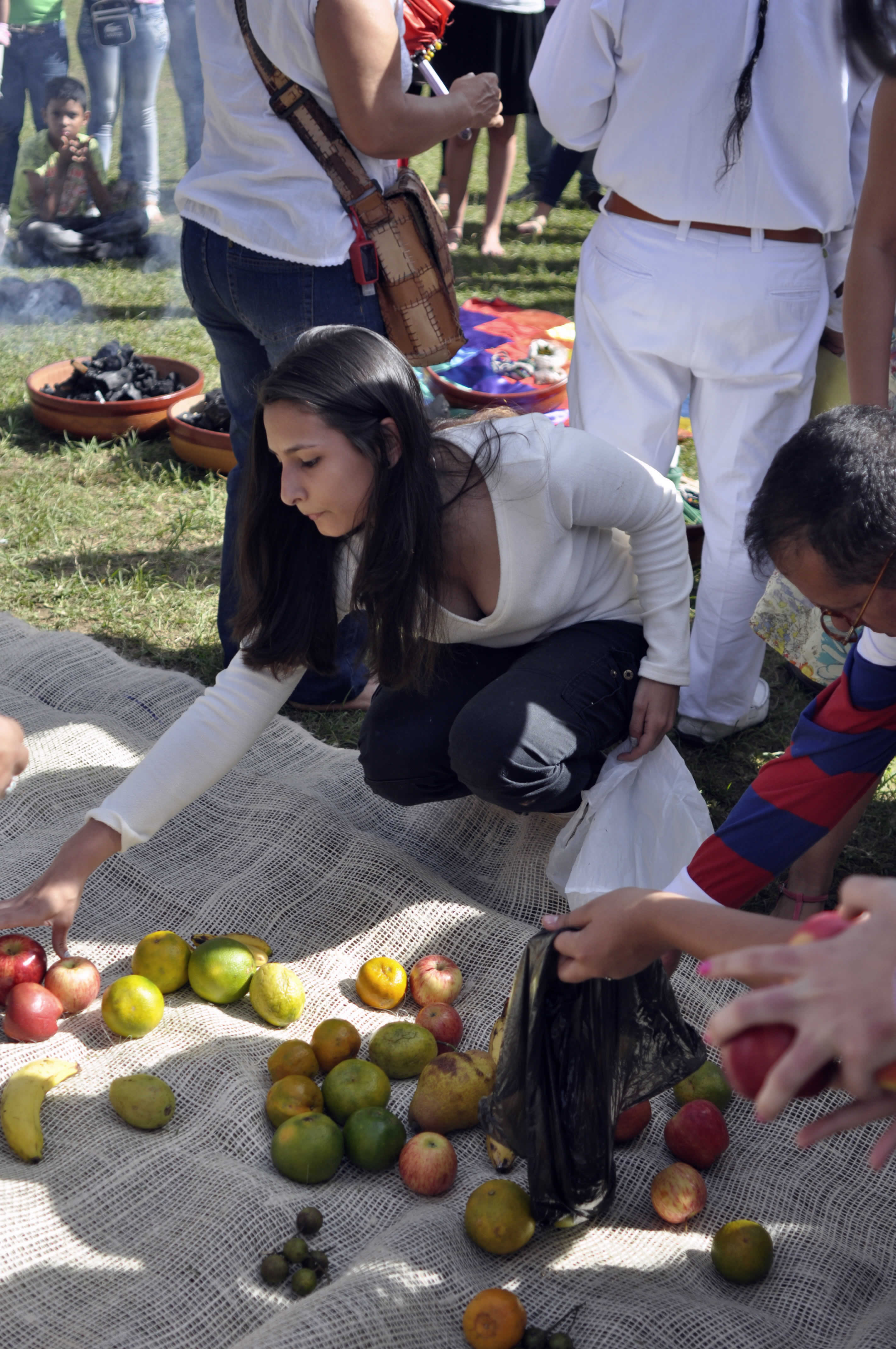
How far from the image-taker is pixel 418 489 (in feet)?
7.38

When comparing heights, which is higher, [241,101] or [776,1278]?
[241,101]

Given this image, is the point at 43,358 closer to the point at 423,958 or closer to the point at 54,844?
the point at 54,844

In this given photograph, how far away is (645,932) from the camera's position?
1.53 meters

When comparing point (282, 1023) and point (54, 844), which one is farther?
point (54, 844)

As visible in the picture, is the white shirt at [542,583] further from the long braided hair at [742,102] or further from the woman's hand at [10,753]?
the long braided hair at [742,102]

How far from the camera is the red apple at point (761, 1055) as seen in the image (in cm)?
104

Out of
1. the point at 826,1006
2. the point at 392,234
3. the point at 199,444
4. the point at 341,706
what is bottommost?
the point at 341,706

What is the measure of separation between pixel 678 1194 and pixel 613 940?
65cm

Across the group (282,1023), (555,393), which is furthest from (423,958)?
(555,393)

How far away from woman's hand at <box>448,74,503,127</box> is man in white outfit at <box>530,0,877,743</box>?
4.6 inches

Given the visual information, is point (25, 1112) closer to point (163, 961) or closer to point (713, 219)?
point (163, 961)

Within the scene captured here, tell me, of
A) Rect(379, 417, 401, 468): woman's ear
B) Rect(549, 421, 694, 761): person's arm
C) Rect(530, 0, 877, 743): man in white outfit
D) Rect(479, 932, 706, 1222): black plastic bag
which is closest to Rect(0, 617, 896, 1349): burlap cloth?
Rect(479, 932, 706, 1222): black plastic bag

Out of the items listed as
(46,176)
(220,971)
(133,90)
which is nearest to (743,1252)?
(220,971)

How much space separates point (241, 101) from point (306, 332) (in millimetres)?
812
